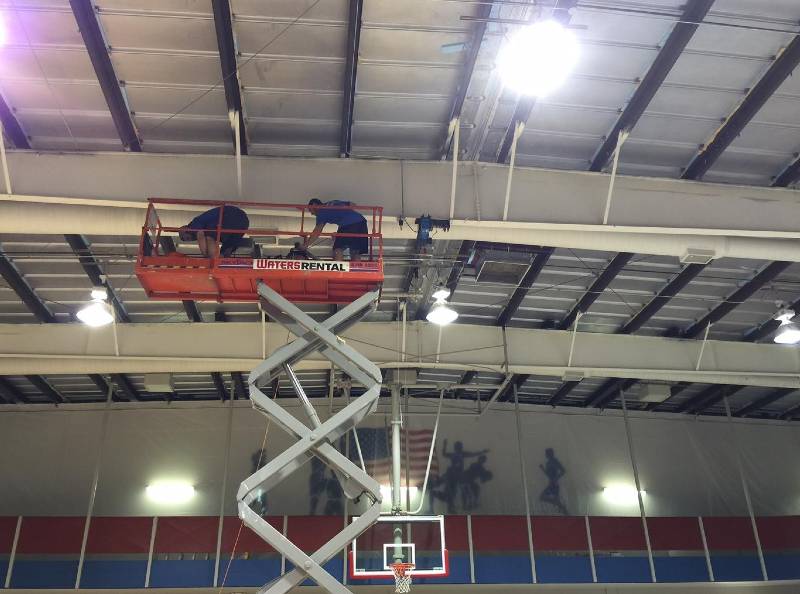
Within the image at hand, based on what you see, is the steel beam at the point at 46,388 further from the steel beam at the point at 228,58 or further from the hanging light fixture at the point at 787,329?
the hanging light fixture at the point at 787,329

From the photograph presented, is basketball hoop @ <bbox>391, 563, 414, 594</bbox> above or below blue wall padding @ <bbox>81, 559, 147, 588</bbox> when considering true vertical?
below

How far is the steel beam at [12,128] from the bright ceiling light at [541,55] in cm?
906

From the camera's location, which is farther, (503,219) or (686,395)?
(686,395)

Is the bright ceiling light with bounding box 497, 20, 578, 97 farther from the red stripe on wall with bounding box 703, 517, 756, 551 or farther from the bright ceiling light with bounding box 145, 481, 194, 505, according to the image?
the red stripe on wall with bounding box 703, 517, 756, 551

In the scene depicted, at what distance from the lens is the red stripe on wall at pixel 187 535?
68.2 feet

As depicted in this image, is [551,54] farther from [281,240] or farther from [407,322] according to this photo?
[407,322]

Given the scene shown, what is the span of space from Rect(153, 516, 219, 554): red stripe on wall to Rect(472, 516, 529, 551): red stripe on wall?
27.0 ft

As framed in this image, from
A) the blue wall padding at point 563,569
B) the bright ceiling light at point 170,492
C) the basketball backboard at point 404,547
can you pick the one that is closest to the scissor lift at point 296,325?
the basketball backboard at point 404,547

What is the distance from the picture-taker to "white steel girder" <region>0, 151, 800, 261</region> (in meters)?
12.8

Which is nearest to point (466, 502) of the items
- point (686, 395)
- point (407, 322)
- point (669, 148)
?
point (407, 322)

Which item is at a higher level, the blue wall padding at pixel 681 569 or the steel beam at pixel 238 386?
the steel beam at pixel 238 386

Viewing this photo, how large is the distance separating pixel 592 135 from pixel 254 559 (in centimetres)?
1535

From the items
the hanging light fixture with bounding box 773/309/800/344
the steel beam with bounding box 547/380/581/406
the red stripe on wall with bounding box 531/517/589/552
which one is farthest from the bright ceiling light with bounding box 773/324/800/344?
the red stripe on wall with bounding box 531/517/589/552

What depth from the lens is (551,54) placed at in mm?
9727
